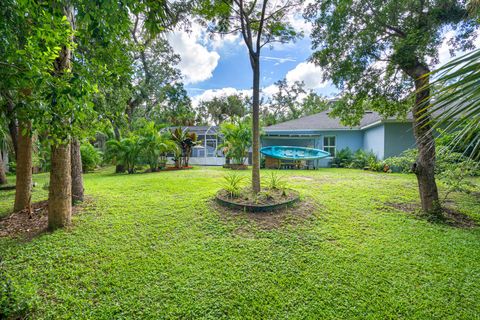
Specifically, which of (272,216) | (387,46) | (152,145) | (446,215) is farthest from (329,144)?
(272,216)

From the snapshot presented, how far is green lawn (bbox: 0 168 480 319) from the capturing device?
2152mm

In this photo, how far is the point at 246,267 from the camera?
2738mm

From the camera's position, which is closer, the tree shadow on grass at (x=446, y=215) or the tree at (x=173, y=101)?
the tree shadow on grass at (x=446, y=215)

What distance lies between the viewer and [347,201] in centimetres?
516

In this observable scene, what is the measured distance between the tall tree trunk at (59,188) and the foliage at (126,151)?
729 centimetres

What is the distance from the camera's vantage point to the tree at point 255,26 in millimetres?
4715

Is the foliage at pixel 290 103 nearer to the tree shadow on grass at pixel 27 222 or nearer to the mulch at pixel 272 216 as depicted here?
the mulch at pixel 272 216

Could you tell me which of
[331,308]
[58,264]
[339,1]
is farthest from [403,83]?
[58,264]

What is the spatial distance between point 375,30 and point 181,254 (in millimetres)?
5835

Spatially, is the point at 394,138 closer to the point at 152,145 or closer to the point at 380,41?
the point at 380,41

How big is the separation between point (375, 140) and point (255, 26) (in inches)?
419

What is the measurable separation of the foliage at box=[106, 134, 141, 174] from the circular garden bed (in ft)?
23.8

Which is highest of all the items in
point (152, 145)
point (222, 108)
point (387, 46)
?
point (222, 108)

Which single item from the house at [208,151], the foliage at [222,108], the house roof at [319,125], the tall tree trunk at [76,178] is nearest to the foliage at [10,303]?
the tall tree trunk at [76,178]
